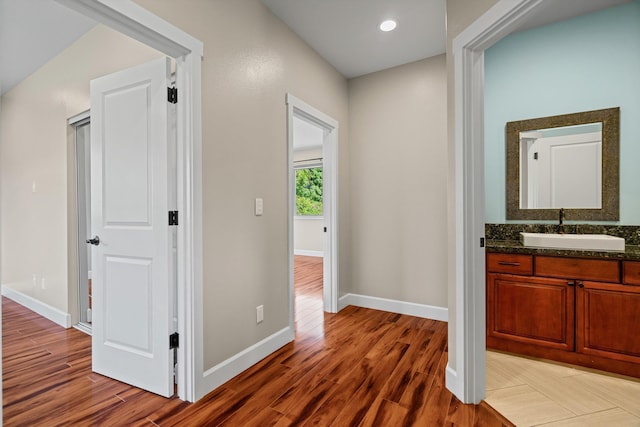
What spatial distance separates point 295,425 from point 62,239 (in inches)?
114

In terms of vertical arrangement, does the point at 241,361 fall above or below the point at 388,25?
below

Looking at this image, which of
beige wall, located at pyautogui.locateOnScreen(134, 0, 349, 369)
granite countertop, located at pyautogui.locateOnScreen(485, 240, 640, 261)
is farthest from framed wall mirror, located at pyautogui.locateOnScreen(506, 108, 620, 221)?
beige wall, located at pyautogui.locateOnScreen(134, 0, 349, 369)

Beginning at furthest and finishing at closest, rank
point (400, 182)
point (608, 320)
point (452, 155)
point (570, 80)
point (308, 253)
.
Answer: point (308, 253) → point (400, 182) → point (570, 80) → point (608, 320) → point (452, 155)

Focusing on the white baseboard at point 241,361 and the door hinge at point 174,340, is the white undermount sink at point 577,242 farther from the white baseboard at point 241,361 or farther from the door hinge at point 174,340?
the door hinge at point 174,340

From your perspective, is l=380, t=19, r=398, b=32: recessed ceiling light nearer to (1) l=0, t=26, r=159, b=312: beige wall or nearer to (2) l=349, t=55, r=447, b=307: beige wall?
(2) l=349, t=55, r=447, b=307: beige wall

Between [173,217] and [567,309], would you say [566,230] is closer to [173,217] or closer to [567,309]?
[567,309]

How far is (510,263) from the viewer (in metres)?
2.44

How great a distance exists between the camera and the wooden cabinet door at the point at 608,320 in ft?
6.78

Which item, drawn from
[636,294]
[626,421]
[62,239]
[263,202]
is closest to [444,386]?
[626,421]

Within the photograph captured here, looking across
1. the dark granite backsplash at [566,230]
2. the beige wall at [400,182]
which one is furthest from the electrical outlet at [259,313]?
the dark granite backsplash at [566,230]

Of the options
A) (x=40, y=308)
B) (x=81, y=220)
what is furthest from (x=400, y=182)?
(x=40, y=308)

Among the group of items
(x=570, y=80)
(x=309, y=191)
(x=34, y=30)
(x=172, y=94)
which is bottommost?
(x=309, y=191)

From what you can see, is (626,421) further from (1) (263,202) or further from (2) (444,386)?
(1) (263,202)

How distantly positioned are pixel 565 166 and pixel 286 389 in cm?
A: 286
